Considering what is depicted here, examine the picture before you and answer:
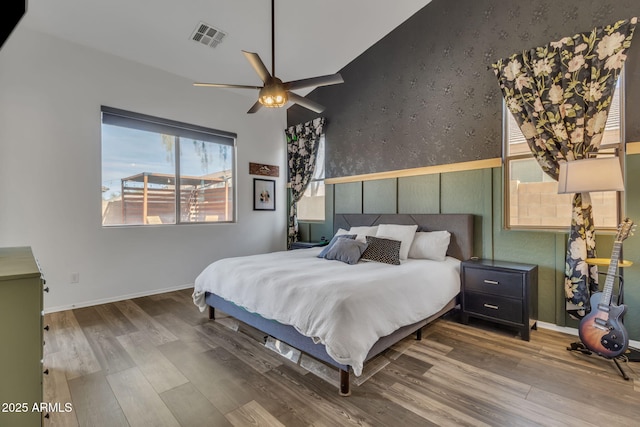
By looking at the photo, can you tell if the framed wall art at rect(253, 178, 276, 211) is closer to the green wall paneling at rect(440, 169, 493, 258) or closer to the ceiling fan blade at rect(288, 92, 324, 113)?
the ceiling fan blade at rect(288, 92, 324, 113)

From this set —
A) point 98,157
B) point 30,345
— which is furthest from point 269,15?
point 30,345

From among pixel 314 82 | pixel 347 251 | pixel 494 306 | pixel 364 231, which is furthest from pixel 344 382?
Result: pixel 314 82

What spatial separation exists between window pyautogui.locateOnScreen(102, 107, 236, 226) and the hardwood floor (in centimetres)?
178

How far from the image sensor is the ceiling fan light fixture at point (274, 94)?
8.69 ft

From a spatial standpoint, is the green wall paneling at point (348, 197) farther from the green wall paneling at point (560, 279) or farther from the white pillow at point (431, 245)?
the green wall paneling at point (560, 279)

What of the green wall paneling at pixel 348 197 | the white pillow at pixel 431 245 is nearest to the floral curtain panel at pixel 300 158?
the green wall paneling at pixel 348 197

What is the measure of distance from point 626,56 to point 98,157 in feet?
18.1

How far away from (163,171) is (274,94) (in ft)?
8.59

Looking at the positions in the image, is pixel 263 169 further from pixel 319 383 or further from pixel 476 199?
pixel 319 383

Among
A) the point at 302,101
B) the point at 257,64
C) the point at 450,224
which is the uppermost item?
the point at 257,64

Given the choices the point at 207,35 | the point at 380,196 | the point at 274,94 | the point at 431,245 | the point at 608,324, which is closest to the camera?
the point at 608,324

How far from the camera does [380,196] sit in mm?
4355

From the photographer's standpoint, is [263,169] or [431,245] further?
[263,169]

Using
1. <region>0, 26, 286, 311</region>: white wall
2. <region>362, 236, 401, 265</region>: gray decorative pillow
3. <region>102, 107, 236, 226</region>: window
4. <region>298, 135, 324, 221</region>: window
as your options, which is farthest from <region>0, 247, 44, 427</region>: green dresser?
<region>298, 135, 324, 221</region>: window
